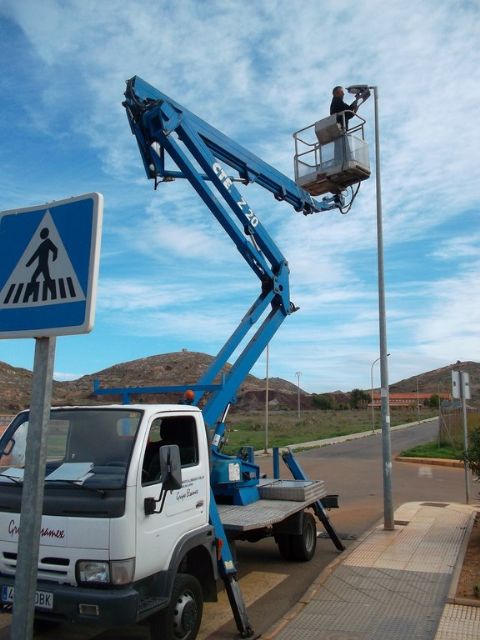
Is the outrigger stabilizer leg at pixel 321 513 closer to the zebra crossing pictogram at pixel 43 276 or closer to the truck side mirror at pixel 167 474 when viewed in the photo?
the truck side mirror at pixel 167 474

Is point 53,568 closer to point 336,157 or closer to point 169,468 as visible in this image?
point 169,468

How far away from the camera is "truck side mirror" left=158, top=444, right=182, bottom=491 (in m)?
4.78

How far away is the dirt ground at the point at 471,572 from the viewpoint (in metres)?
6.57

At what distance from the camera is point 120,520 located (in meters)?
4.61

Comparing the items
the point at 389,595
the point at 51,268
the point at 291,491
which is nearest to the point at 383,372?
the point at 291,491

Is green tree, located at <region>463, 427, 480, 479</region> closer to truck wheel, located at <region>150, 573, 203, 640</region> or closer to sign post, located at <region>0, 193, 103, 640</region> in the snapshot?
truck wheel, located at <region>150, 573, 203, 640</region>

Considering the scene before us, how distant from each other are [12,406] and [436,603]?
185ft

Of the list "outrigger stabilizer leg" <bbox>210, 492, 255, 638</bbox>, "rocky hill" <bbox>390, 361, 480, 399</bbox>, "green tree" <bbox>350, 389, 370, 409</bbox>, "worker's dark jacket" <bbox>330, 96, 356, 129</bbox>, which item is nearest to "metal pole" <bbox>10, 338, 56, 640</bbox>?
"outrigger stabilizer leg" <bbox>210, 492, 255, 638</bbox>

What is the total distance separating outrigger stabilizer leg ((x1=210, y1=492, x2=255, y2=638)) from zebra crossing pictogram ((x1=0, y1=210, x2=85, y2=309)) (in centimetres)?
357

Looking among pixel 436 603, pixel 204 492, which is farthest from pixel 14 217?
pixel 436 603

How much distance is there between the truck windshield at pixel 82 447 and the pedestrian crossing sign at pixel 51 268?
215 cm

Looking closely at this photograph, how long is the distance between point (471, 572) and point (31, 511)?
631 cm

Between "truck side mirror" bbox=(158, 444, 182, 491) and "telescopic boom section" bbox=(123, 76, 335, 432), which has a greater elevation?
"telescopic boom section" bbox=(123, 76, 335, 432)

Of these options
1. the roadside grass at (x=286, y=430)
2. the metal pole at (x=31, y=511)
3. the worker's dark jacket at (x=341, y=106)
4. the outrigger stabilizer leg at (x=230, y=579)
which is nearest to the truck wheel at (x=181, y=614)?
the outrigger stabilizer leg at (x=230, y=579)
